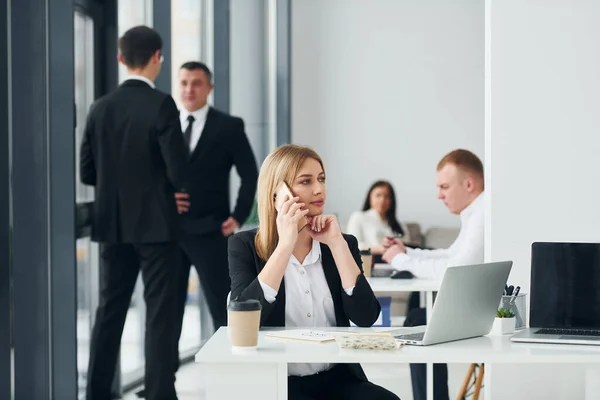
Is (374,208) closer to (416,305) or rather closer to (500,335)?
(416,305)

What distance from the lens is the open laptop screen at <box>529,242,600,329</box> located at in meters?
2.78

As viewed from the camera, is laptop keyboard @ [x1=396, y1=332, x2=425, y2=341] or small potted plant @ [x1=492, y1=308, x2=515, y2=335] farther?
small potted plant @ [x1=492, y1=308, x2=515, y2=335]

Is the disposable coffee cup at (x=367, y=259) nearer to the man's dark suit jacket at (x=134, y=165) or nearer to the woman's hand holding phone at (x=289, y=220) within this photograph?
the man's dark suit jacket at (x=134, y=165)

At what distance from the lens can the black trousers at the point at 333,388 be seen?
269 centimetres

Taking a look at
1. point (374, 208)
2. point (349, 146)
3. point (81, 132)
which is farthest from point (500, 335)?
point (349, 146)

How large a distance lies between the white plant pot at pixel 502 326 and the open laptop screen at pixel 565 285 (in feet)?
0.34

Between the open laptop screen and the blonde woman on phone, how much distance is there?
0.50 meters

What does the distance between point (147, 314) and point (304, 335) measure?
6.49ft

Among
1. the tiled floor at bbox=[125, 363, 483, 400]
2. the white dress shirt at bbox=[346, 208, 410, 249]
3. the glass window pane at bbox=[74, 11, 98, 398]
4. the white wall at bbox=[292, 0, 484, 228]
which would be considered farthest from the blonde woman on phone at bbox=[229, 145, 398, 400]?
the white wall at bbox=[292, 0, 484, 228]

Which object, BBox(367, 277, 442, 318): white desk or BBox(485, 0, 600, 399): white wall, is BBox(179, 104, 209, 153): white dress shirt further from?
BBox(485, 0, 600, 399): white wall

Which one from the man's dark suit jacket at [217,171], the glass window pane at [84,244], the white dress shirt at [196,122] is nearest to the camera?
the glass window pane at [84,244]

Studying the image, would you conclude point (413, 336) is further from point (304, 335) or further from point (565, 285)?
point (565, 285)

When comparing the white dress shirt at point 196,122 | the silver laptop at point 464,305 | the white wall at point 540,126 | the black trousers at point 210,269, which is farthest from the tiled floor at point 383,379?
the silver laptop at point 464,305

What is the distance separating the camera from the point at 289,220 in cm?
283
